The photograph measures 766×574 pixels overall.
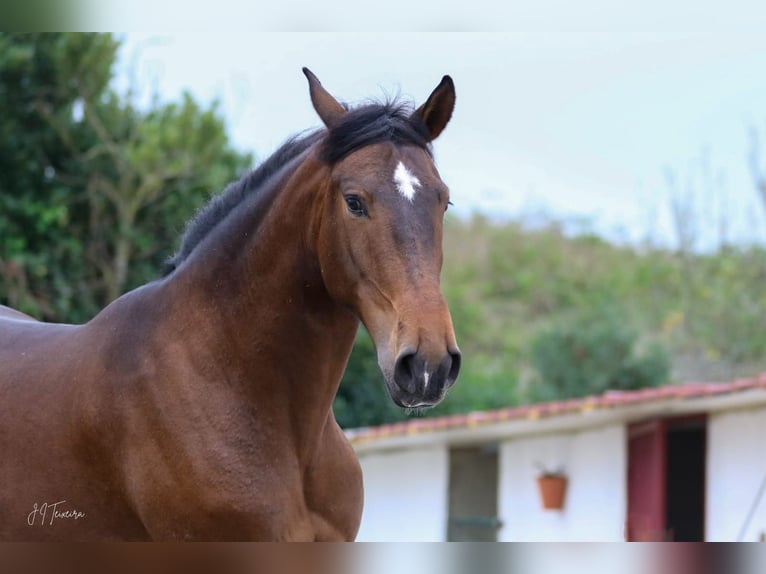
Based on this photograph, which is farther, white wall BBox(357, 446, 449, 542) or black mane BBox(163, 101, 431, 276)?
white wall BBox(357, 446, 449, 542)

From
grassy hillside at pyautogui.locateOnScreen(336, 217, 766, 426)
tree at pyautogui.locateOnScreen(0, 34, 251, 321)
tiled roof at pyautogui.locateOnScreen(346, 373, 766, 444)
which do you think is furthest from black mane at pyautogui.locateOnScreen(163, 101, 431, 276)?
grassy hillside at pyautogui.locateOnScreen(336, 217, 766, 426)

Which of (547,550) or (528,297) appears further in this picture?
(528,297)

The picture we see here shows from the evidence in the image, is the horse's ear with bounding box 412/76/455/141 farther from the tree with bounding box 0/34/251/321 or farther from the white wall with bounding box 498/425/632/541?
the tree with bounding box 0/34/251/321

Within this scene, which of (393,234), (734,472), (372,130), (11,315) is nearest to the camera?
(393,234)

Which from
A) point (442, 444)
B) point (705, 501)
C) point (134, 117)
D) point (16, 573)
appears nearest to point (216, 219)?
point (16, 573)

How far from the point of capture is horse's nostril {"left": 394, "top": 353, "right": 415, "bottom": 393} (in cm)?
269

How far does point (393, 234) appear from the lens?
2896mm

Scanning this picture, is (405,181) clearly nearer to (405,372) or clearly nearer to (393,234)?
(393,234)

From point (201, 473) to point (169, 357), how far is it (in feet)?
1.22

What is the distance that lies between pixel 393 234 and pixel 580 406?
772 cm

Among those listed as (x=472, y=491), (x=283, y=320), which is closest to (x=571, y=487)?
(x=472, y=491)

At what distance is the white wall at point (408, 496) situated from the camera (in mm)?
12945

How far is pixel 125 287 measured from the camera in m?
13.7

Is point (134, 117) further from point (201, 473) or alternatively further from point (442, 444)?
point (201, 473)
